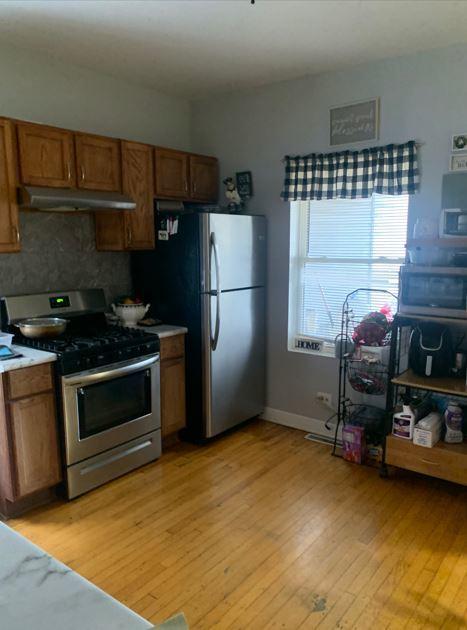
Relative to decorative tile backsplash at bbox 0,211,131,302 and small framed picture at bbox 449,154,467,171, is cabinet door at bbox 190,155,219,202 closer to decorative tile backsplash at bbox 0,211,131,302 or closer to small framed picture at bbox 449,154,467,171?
decorative tile backsplash at bbox 0,211,131,302

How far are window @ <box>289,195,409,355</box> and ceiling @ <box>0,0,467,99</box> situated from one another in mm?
941

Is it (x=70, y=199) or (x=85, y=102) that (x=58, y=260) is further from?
(x=85, y=102)

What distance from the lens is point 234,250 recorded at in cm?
337

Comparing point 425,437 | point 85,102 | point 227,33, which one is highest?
point 227,33

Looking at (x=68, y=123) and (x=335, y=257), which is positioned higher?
(x=68, y=123)

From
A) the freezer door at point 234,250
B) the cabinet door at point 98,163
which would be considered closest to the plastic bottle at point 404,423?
the freezer door at point 234,250

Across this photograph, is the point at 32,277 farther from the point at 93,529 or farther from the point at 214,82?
the point at 214,82

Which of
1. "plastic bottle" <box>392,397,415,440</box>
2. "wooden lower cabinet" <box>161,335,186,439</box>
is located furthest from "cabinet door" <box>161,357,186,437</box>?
"plastic bottle" <box>392,397,415,440</box>

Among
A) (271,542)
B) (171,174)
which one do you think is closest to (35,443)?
(271,542)

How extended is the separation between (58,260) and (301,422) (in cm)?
216

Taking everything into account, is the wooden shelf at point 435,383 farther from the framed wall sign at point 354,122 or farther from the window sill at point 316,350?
the framed wall sign at point 354,122

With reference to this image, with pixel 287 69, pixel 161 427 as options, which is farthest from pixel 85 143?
pixel 161 427

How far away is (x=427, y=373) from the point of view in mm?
2826

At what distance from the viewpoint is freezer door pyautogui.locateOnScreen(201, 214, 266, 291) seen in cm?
318
